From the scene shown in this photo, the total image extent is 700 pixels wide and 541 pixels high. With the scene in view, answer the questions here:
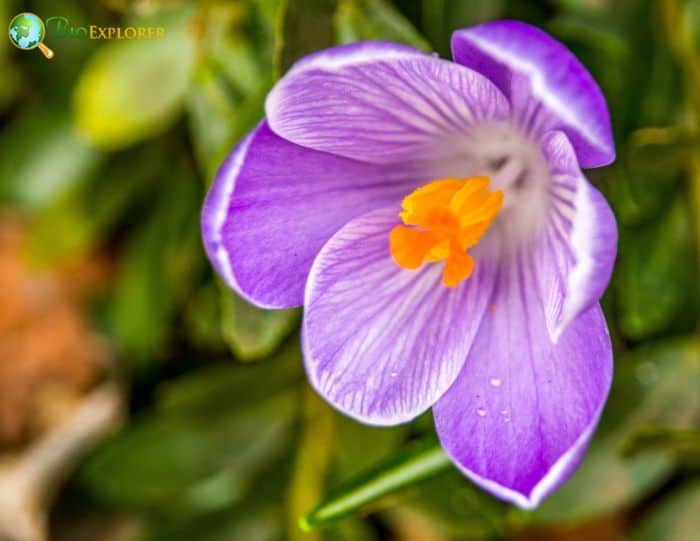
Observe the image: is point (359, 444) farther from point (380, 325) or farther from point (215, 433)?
point (380, 325)

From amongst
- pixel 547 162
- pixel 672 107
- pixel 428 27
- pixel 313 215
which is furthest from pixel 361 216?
pixel 672 107

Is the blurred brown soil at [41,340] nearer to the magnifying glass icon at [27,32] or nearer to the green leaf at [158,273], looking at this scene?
the green leaf at [158,273]

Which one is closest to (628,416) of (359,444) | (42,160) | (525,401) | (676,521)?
(676,521)

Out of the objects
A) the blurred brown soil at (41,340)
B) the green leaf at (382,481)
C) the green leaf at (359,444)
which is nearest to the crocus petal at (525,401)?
the green leaf at (382,481)

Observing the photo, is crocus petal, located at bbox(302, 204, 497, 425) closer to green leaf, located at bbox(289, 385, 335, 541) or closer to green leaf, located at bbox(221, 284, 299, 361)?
green leaf, located at bbox(221, 284, 299, 361)

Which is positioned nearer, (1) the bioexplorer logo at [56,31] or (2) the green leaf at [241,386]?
(1) the bioexplorer logo at [56,31]

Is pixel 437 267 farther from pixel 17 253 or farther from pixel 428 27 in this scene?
pixel 17 253
